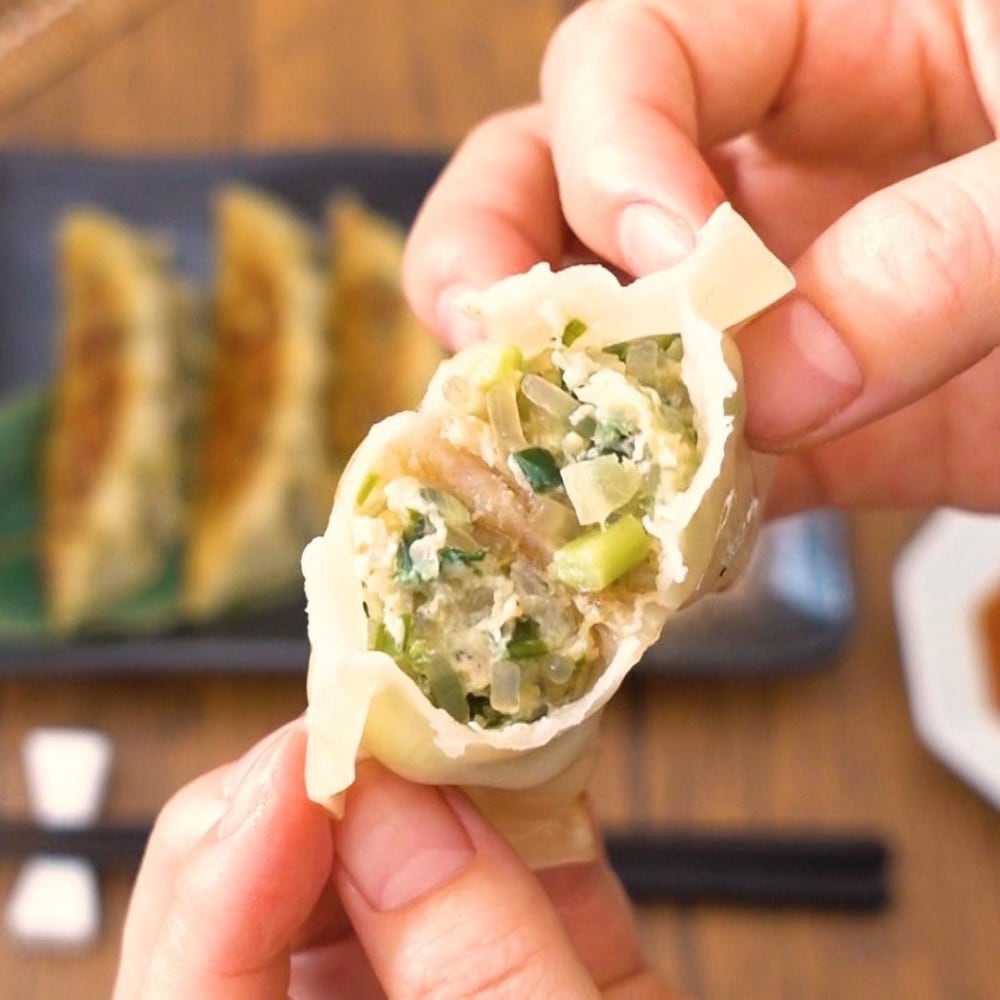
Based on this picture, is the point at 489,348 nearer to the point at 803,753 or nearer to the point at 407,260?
the point at 407,260

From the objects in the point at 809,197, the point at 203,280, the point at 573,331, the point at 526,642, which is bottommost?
the point at 526,642

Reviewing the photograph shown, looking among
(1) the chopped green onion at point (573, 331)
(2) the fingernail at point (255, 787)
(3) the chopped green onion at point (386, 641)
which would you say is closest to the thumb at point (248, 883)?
(2) the fingernail at point (255, 787)

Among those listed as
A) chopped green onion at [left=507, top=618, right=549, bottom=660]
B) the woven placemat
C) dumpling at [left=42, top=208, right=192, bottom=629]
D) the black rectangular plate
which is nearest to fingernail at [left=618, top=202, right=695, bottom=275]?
chopped green onion at [left=507, top=618, right=549, bottom=660]

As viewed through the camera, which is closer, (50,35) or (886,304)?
(886,304)

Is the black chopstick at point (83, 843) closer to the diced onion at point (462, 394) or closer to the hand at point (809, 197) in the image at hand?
the hand at point (809, 197)

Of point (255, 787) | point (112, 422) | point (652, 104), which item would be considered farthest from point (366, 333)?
point (255, 787)

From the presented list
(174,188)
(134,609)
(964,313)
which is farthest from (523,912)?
(174,188)

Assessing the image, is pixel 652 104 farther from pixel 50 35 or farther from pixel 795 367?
pixel 50 35

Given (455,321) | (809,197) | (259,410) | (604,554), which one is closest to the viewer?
(604,554)
